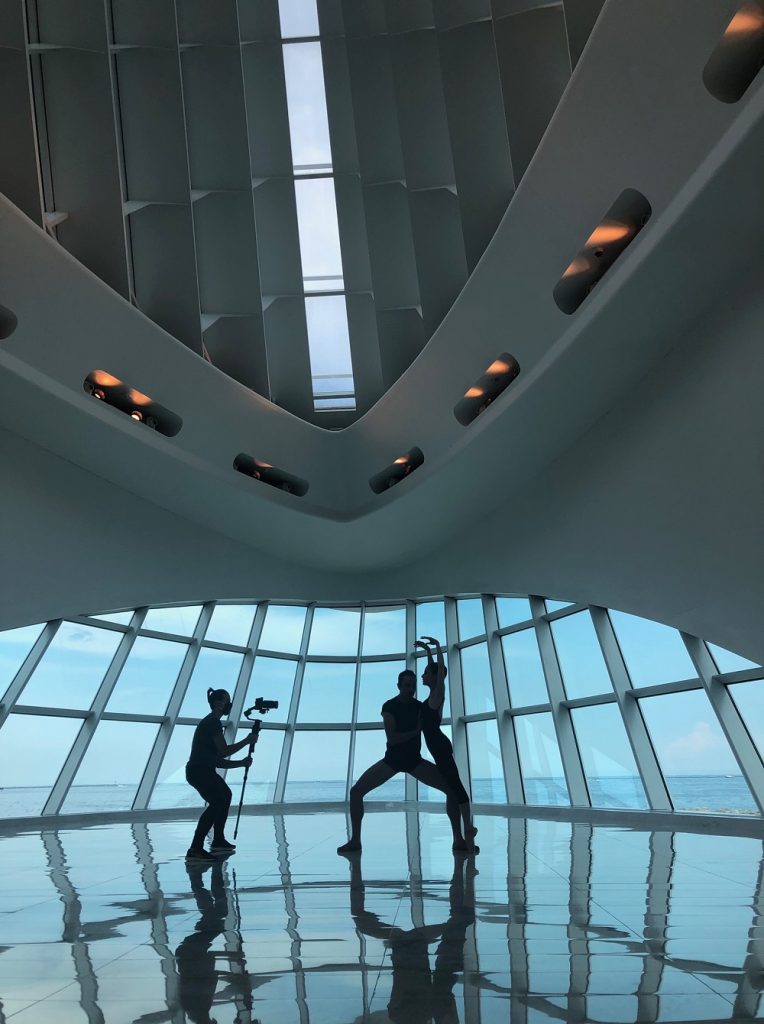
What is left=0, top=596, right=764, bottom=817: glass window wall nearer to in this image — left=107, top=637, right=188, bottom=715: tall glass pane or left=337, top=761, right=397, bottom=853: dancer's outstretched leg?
left=107, top=637, right=188, bottom=715: tall glass pane

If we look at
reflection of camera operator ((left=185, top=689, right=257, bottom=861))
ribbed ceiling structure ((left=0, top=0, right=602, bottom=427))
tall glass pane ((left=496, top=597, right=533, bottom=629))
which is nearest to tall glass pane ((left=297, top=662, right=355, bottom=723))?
tall glass pane ((left=496, top=597, right=533, bottom=629))

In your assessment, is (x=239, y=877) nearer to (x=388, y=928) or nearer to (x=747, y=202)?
(x=388, y=928)

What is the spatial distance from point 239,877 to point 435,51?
10173 mm

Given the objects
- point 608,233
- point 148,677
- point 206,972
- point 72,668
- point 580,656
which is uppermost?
point 608,233

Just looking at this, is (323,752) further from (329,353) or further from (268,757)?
(329,353)

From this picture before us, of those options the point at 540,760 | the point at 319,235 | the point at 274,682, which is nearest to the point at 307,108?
the point at 319,235

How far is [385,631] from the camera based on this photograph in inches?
797

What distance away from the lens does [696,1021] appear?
2.43m

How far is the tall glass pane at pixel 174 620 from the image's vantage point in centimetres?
1736

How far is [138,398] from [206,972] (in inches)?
400

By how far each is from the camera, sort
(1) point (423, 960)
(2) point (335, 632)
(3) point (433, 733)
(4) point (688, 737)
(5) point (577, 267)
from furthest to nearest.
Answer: (2) point (335, 632), (4) point (688, 737), (5) point (577, 267), (3) point (433, 733), (1) point (423, 960)

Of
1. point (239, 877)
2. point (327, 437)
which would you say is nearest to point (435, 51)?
point (327, 437)

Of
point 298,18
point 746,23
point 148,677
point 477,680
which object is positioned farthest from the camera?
point 477,680

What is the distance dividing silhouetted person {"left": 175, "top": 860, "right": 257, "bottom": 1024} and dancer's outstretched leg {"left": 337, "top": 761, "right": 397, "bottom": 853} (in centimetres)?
298
